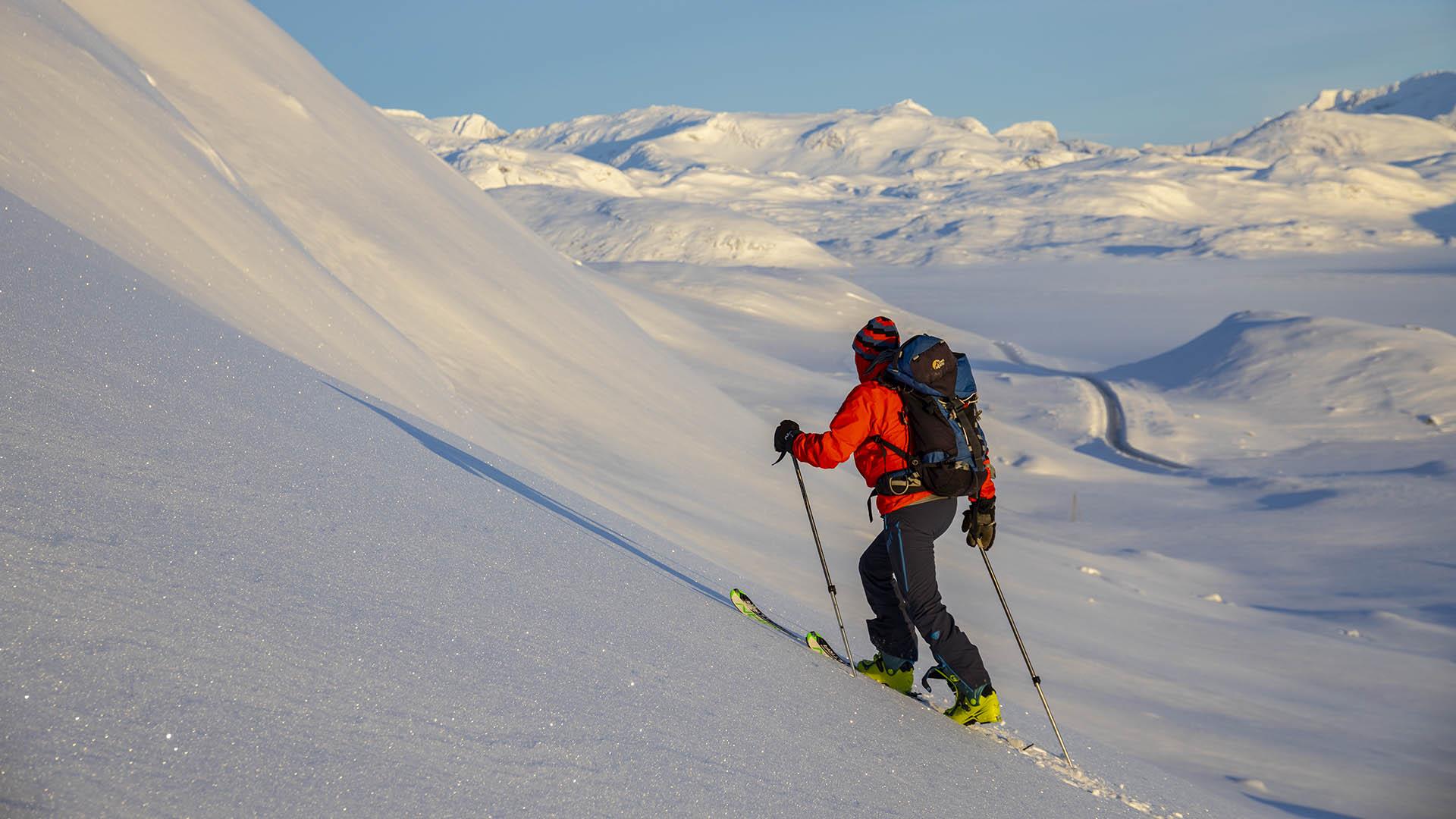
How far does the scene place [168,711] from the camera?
2189 millimetres

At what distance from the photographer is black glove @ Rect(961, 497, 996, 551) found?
4340 mm

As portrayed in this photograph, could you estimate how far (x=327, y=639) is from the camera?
9.03 ft

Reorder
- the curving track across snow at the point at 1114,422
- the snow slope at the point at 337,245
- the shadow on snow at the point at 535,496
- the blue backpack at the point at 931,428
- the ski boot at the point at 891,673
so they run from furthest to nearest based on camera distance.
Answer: the curving track across snow at the point at 1114,422 → the snow slope at the point at 337,245 → the shadow on snow at the point at 535,496 → the ski boot at the point at 891,673 → the blue backpack at the point at 931,428

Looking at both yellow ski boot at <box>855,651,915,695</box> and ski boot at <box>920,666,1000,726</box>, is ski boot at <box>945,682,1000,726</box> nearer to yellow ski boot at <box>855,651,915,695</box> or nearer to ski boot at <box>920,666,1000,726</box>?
ski boot at <box>920,666,1000,726</box>

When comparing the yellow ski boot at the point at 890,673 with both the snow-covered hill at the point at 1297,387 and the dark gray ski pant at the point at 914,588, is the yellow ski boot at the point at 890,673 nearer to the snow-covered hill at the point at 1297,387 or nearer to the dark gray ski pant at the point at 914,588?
the dark gray ski pant at the point at 914,588

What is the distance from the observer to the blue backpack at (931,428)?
4.06 m

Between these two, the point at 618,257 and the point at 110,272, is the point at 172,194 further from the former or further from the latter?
the point at 618,257

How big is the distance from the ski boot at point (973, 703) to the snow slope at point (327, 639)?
11 centimetres

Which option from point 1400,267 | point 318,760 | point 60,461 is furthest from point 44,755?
point 1400,267

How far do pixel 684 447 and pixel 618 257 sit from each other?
313ft

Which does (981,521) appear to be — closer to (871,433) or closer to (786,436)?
(871,433)

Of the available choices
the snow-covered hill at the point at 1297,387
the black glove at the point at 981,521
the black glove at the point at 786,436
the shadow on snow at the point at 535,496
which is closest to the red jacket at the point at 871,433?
the black glove at the point at 786,436

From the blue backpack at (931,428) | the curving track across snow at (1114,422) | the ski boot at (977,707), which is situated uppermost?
the curving track across snow at (1114,422)

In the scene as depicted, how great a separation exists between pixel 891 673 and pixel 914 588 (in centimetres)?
59
